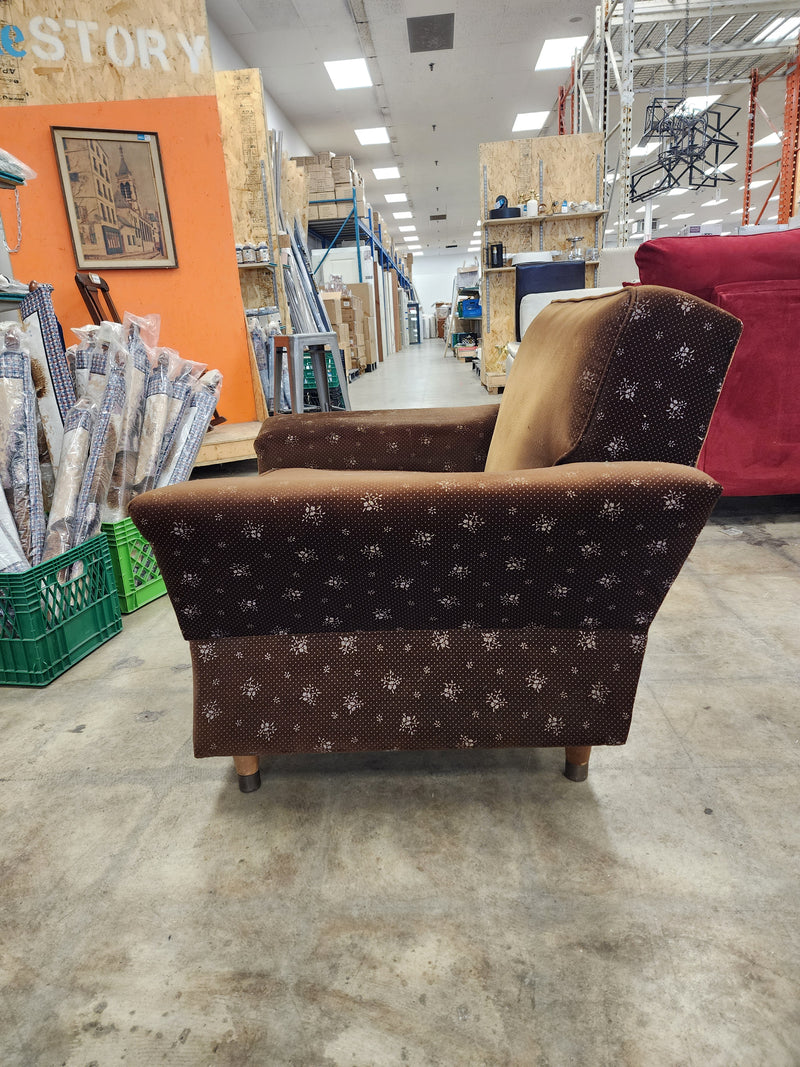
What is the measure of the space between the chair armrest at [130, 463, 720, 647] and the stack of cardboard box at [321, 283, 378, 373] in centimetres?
574

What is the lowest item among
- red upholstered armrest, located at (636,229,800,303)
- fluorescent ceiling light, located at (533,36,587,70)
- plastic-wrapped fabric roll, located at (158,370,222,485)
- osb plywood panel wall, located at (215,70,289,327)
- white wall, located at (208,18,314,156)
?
plastic-wrapped fabric roll, located at (158,370,222,485)

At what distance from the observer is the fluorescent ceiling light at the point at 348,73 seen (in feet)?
24.5

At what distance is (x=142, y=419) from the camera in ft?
7.84

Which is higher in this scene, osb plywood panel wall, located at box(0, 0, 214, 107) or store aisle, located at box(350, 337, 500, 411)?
osb plywood panel wall, located at box(0, 0, 214, 107)

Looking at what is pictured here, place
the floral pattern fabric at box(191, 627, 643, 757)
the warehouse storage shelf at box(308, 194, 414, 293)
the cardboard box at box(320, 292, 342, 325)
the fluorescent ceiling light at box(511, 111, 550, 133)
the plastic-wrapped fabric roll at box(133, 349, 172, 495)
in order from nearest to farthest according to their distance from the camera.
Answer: the floral pattern fabric at box(191, 627, 643, 757) → the plastic-wrapped fabric roll at box(133, 349, 172, 495) → the cardboard box at box(320, 292, 342, 325) → the warehouse storage shelf at box(308, 194, 414, 293) → the fluorescent ceiling light at box(511, 111, 550, 133)

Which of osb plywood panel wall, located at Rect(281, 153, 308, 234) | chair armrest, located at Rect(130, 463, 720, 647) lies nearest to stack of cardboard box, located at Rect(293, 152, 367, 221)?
osb plywood panel wall, located at Rect(281, 153, 308, 234)

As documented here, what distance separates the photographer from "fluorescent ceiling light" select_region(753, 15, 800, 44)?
6.80 metres

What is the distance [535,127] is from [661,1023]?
1220 centimetres

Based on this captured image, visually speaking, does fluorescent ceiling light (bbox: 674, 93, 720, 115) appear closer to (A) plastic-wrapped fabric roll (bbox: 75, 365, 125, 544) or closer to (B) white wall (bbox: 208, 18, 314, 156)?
(B) white wall (bbox: 208, 18, 314, 156)

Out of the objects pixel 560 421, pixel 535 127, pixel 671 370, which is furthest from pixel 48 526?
pixel 535 127

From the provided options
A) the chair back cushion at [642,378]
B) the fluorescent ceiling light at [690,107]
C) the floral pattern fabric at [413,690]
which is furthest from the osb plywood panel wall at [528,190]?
the floral pattern fabric at [413,690]

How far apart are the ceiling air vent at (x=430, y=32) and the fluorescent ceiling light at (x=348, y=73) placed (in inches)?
30.4

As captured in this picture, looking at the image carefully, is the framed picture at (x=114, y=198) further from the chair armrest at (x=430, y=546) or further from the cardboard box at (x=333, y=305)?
the cardboard box at (x=333, y=305)

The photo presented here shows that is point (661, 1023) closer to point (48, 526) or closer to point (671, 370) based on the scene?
point (671, 370)
